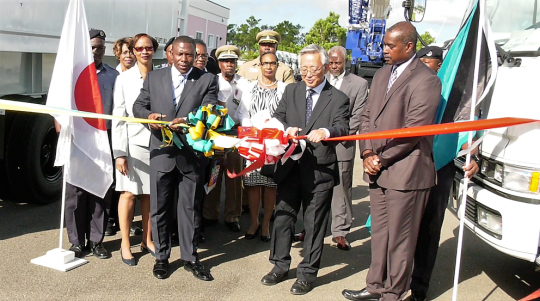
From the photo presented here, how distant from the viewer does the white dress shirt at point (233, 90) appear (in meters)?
5.29

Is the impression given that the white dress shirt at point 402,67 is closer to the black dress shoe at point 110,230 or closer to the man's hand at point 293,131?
the man's hand at point 293,131

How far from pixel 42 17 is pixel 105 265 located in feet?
9.09

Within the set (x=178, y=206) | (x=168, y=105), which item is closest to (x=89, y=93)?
(x=168, y=105)

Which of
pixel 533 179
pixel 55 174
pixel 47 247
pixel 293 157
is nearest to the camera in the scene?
pixel 533 179

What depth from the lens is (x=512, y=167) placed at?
12.0ft

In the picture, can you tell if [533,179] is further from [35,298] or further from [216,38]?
[216,38]

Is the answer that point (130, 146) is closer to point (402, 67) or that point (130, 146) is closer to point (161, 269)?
point (161, 269)

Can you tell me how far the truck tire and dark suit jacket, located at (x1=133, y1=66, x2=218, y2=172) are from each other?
227cm

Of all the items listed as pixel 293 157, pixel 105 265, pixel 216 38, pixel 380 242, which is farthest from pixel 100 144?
pixel 216 38

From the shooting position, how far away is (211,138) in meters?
4.11

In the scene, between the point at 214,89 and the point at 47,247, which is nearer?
the point at 214,89

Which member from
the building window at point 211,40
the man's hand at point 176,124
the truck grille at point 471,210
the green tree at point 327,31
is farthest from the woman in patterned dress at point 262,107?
the green tree at point 327,31

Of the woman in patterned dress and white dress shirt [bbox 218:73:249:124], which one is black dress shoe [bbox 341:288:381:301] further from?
white dress shirt [bbox 218:73:249:124]

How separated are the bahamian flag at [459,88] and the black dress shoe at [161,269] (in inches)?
97.0
